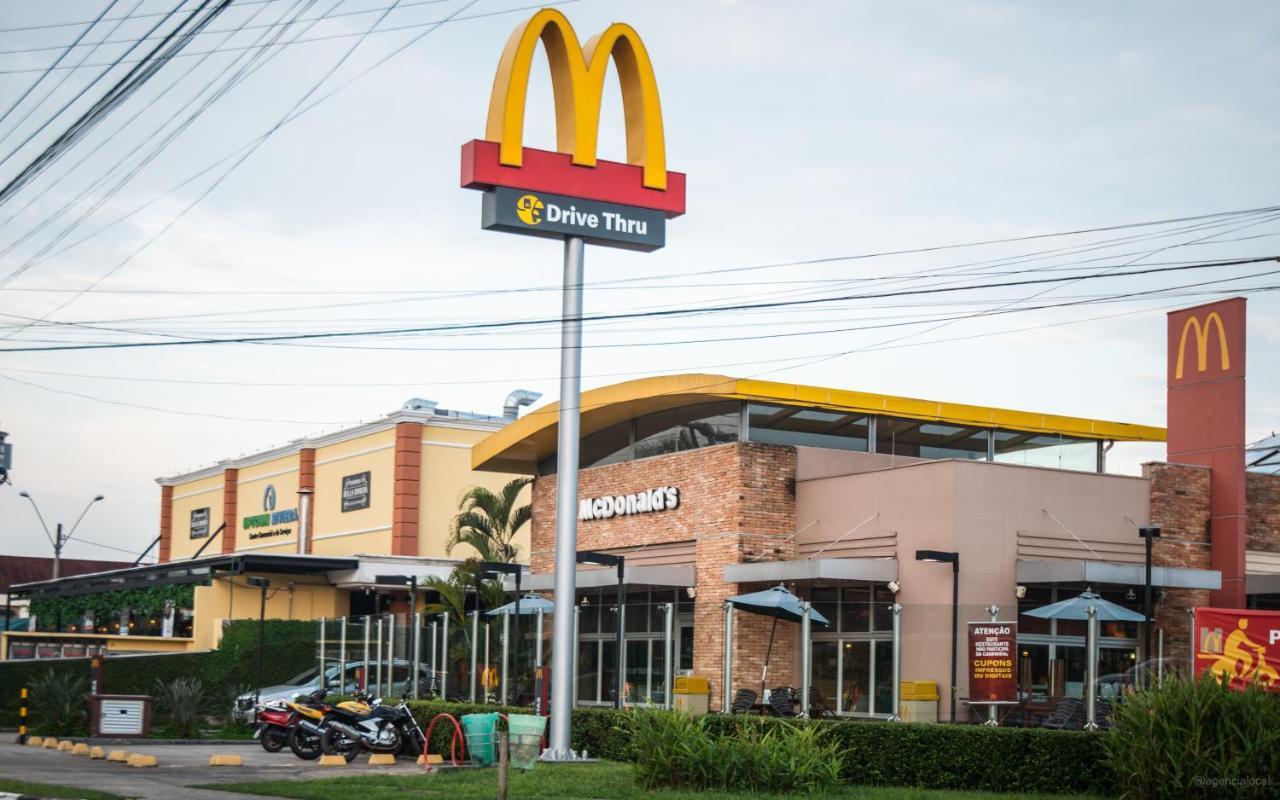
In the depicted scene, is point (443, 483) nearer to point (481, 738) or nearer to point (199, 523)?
point (199, 523)

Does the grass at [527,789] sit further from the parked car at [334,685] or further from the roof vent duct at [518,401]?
the roof vent duct at [518,401]

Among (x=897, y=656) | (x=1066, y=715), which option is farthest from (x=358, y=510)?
(x=1066, y=715)

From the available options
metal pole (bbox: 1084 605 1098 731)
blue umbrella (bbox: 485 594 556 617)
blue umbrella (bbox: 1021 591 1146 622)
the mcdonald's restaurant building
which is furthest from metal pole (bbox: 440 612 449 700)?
metal pole (bbox: 1084 605 1098 731)

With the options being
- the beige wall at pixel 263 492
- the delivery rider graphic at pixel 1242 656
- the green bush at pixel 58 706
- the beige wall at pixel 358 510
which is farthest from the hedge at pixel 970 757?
the beige wall at pixel 263 492

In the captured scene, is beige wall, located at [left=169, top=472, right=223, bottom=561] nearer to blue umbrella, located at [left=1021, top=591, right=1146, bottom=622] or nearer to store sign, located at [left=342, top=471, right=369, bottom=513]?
store sign, located at [left=342, top=471, right=369, bottom=513]

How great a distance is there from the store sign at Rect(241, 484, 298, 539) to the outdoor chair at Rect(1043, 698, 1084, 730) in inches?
1645

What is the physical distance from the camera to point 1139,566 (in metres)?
28.1

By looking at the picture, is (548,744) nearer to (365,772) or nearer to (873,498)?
Answer: (365,772)

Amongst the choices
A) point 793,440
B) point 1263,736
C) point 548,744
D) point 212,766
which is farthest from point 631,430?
point 1263,736

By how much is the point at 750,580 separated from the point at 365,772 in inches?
376

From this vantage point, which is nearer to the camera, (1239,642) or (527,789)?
(527,789)

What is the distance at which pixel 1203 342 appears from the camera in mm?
30094

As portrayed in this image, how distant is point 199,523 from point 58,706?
39357mm

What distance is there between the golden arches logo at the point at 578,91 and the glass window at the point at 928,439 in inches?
387
